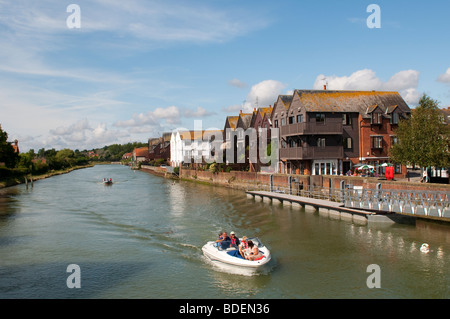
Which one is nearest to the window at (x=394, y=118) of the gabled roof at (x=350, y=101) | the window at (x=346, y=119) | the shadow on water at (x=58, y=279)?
the gabled roof at (x=350, y=101)

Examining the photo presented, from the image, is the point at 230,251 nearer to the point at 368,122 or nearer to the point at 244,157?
the point at 368,122

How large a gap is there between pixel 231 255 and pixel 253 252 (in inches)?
56.1

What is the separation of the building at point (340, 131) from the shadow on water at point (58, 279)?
114ft

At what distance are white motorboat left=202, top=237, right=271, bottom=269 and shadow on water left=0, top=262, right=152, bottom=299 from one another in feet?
13.7

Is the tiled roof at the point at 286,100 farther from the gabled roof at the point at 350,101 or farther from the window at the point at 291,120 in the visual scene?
the gabled roof at the point at 350,101

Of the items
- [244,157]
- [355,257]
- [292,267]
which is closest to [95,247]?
[292,267]

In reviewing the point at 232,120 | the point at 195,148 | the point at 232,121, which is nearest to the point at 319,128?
the point at 232,121

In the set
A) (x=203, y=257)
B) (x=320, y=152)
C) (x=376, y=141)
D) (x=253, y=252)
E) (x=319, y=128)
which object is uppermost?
(x=319, y=128)

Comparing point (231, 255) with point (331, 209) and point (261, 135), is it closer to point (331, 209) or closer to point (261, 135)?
point (331, 209)

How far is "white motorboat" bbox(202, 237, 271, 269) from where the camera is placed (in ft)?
68.4

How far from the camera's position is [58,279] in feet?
70.0

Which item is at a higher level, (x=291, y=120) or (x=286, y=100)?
(x=286, y=100)

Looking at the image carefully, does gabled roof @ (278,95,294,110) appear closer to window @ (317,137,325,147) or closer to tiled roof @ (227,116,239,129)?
window @ (317,137,325,147)
